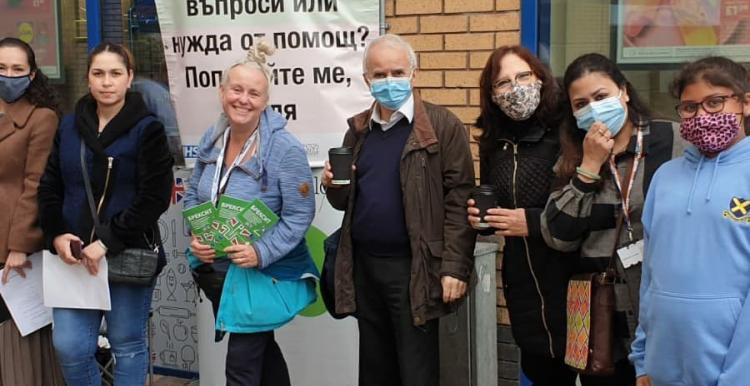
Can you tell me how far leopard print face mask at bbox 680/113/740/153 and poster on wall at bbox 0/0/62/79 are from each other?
169 inches

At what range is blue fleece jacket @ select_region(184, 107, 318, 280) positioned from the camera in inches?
134

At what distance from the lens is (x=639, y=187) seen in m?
2.73

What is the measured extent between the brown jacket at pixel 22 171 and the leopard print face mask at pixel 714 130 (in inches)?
113

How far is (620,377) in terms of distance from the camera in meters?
2.88

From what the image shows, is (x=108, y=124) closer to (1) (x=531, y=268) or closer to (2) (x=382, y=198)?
(2) (x=382, y=198)

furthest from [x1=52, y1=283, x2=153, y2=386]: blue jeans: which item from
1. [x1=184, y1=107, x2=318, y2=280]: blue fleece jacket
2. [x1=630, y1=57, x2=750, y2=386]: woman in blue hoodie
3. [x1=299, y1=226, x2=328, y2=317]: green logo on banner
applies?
[x1=630, y1=57, x2=750, y2=386]: woman in blue hoodie

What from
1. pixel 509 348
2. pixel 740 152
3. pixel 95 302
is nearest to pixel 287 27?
pixel 95 302

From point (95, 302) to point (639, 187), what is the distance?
2328 millimetres

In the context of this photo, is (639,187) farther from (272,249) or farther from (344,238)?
(272,249)

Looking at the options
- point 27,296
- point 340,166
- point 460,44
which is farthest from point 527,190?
point 27,296

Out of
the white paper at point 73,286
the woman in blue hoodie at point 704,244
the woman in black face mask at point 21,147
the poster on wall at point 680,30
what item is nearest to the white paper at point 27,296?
the woman in black face mask at point 21,147

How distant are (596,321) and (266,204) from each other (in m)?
1.41

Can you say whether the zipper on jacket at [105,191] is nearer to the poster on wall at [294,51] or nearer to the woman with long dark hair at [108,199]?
the woman with long dark hair at [108,199]

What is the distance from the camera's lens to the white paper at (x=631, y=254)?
8.89ft
